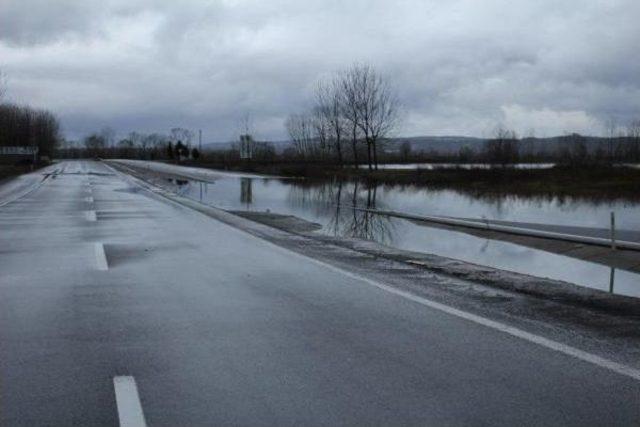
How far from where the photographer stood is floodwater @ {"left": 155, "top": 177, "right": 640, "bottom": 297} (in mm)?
12547

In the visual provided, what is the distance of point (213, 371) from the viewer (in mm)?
5477

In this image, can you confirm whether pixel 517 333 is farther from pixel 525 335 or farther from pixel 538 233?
pixel 538 233

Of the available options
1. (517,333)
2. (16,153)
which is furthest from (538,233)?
(16,153)

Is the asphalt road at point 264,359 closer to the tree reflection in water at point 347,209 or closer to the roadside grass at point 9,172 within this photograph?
the tree reflection in water at point 347,209

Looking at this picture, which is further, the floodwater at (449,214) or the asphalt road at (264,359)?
the floodwater at (449,214)

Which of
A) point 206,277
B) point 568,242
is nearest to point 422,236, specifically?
point 568,242

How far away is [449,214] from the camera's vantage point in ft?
84.6

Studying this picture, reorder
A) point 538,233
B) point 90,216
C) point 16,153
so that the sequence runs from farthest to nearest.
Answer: point 16,153, point 90,216, point 538,233

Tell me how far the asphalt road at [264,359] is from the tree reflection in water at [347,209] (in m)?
8.71

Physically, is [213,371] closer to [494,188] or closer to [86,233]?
[86,233]

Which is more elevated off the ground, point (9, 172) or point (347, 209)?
point (347, 209)

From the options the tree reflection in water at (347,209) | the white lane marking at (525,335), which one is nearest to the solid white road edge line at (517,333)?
the white lane marking at (525,335)

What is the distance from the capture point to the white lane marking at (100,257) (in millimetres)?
10962

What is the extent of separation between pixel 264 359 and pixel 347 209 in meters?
21.5
